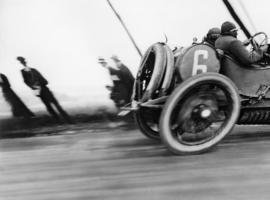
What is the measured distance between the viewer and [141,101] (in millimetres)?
4293

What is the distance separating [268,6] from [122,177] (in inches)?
123

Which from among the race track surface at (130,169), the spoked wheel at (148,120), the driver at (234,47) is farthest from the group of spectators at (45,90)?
the driver at (234,47)

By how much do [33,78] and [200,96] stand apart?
2.26 m

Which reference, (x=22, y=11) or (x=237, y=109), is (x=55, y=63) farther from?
(x=237, y=109)

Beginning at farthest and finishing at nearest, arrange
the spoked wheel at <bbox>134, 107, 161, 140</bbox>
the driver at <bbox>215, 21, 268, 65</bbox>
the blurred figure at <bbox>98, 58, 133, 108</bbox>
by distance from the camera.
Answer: the blurred figure at <bbox>98, 58, 133, 108</bbox> → the spoked wheel at <bbox>134, 107, 161, 140</bbox> → the driver at <bbox>215, 21, 268, 65</bbox>

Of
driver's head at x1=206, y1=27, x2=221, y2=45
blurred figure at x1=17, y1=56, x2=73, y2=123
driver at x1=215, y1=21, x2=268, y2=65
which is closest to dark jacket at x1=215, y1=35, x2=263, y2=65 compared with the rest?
driver at x1=215, y1=21, x2=268, y2=65

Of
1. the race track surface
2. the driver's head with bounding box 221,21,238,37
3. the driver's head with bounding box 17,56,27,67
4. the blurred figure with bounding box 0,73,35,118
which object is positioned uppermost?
the driver's head with bounding box 17,56,27,67

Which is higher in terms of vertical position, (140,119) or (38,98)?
(38,98)

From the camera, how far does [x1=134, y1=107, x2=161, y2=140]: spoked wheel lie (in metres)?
4.52

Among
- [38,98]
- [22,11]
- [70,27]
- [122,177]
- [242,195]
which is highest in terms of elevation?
[22,11]

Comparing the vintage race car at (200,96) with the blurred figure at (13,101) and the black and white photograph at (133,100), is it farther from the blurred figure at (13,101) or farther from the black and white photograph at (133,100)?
the blurred figure at (13,101)

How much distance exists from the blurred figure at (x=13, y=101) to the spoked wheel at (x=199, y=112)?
2.13 meters

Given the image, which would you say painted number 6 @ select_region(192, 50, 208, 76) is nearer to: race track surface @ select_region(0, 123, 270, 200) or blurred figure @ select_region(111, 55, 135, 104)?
race track surface @ select_region(0, 123, 270, 200)

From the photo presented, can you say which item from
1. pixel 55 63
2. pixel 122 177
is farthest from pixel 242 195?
pixel 55 63
